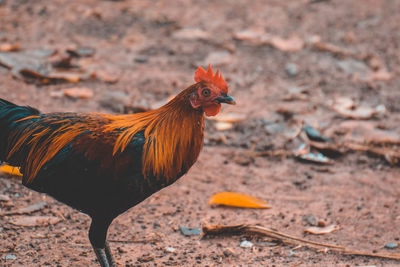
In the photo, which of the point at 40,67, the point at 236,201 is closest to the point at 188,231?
the point at 236,201

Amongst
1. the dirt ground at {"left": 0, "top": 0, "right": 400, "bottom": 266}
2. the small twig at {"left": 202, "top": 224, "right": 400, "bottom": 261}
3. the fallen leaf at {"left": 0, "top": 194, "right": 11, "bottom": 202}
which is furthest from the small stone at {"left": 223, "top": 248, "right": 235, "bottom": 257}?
the fallen leaf at {"left": 0, "top": 194, "right": 11, "bottom": 202}

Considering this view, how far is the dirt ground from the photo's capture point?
12.8ft

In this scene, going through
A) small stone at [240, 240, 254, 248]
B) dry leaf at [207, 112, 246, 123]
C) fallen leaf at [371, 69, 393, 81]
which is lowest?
small stone at [240, 240, 254, 248]

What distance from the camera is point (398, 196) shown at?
4664 mm

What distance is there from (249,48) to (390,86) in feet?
6.98

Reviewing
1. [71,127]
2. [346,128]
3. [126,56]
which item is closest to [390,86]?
[346,128]

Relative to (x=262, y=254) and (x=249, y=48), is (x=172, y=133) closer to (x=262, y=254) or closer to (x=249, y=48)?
(x=262, y=254)

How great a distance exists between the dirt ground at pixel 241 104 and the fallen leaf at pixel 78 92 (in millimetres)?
86

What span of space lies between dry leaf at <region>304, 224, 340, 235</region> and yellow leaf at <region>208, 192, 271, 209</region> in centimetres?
47

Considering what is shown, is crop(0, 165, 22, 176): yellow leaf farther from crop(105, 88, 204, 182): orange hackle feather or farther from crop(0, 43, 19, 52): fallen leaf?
crop(0, 43, 19, 52): fallen leaf

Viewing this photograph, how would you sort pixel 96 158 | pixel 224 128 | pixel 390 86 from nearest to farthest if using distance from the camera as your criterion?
pixel 96 158, pixel 224 128, pixel 390 86

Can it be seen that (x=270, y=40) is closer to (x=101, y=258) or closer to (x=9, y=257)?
(x=101, y=258)

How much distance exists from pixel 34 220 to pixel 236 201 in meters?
1.74

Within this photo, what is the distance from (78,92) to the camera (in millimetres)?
6062
